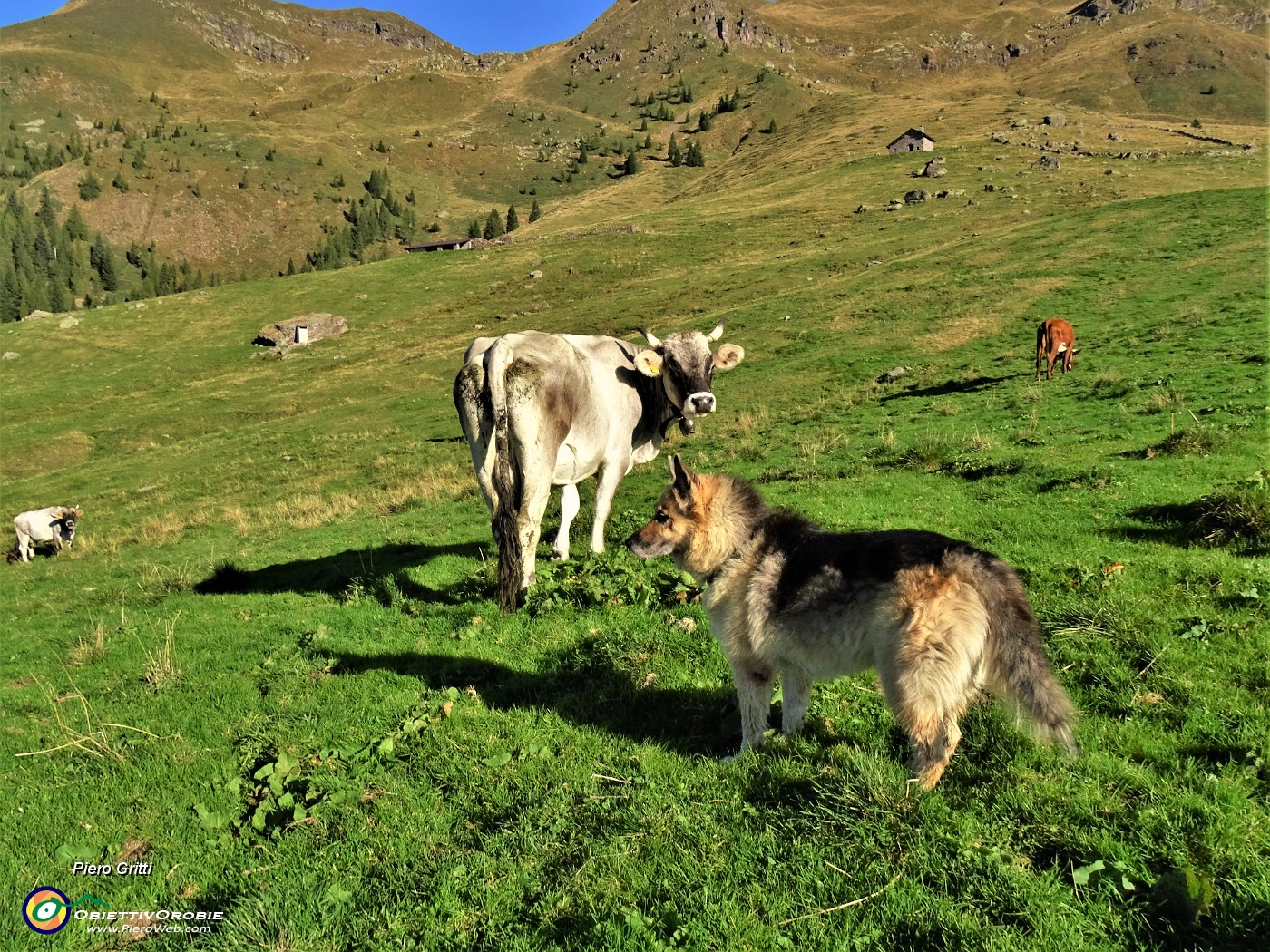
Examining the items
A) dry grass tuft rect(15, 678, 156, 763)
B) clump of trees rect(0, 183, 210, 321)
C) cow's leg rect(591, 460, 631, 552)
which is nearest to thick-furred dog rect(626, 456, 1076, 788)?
cow's leg rect(591, 460, 631, 552)

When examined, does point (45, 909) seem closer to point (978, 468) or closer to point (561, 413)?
point (561, 413)

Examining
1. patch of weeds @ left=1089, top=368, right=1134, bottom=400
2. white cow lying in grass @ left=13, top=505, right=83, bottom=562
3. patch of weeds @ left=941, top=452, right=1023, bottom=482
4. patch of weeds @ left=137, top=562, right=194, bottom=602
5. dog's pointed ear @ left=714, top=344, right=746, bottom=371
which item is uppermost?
dog's pointed ear @ left=714, top=344, right=746, bottom=371

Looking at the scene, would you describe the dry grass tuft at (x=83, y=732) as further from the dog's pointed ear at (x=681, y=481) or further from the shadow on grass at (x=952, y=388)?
the shadow on grass at (x=952, y=388)

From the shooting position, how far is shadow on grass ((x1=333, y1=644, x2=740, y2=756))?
600cm

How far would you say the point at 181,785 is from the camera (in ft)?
20.0

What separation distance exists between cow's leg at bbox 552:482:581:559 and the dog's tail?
25.2 feet

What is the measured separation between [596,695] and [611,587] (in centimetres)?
263

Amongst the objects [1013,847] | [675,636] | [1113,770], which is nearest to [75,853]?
[675,636]

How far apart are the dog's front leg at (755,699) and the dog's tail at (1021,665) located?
1685 millimetres

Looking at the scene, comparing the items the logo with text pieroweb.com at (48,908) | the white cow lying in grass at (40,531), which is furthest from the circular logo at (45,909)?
the white cow lying in grass at (40,531)

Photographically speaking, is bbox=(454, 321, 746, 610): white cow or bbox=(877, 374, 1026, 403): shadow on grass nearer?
bbox=(454, 321, 746, 610): white cow

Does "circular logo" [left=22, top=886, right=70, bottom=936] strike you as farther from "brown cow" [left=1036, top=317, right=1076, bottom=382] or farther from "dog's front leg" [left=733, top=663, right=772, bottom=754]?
"brown cow" [left=1036, top=317, right=1076, bottom=382]

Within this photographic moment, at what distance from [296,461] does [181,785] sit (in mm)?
28549

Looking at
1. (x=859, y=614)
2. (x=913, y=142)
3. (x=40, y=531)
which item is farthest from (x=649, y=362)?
(x=913, y=142)
